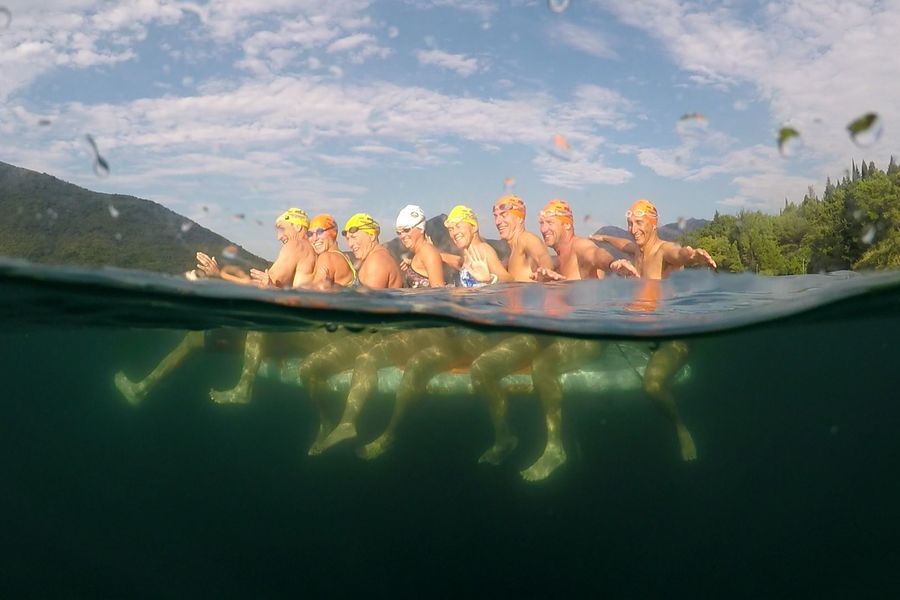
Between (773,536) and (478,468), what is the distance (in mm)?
5065

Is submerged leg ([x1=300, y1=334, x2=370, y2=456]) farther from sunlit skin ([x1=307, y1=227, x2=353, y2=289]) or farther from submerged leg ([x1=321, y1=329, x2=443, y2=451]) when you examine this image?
sunlit skin ([x1=307, y1=227, x2=353, y2=289])

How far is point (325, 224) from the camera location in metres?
8.00

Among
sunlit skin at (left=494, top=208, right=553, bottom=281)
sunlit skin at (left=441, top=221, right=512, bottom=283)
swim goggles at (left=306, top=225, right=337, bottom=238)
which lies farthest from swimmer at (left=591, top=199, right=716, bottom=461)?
swim goggles at (left=306, top=225, right=337, bottom=238)

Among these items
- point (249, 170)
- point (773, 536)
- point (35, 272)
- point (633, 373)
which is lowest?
point (773, 536)

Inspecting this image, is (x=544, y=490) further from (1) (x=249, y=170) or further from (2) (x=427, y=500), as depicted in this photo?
(1) (x=249, y=170)

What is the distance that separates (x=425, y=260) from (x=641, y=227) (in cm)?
279

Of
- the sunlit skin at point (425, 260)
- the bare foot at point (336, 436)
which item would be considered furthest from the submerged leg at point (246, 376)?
the sunlit skin at point (425, 260)

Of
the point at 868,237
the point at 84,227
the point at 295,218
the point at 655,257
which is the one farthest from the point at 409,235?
the point at 868,237

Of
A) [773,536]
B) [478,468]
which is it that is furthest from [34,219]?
[773,536]

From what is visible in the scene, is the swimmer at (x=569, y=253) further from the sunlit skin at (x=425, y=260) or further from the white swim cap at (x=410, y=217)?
the white swim cap at (x=410, y=217)

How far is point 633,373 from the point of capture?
9.39m

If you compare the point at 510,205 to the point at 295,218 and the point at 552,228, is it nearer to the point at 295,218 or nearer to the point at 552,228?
the point at 552,228

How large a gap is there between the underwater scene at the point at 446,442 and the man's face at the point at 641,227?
0.96 metres

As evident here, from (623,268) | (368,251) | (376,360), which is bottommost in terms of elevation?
(376,360)
